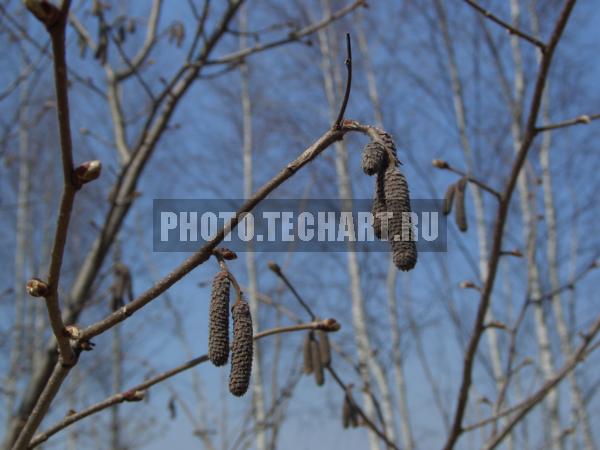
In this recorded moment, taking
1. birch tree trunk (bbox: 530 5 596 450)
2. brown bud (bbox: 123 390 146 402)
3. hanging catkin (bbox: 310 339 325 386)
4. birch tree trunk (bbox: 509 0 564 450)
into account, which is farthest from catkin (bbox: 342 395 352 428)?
birch tree trunk (bbox: 530 5 596 450)

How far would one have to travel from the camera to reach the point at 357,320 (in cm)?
725

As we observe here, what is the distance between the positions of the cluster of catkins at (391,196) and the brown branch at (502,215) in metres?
0.85

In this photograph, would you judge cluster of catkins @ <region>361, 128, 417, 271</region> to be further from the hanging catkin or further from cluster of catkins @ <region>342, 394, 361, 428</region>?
cluster of catkins @ <region>342, 394, 361, 428</region>

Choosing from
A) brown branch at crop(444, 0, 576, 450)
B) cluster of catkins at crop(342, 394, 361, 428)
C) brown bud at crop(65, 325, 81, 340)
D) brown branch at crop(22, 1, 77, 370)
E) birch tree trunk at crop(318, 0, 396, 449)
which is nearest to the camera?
brown branch at crop(22, 1, 77, 370)

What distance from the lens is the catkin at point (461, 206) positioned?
6.26ft

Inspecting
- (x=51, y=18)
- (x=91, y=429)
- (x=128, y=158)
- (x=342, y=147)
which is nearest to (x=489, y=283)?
(x=51, y=18)

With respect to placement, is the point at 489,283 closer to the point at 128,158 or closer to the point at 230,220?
the point at 230,220

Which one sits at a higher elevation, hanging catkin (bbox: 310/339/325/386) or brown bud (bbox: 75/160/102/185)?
brown bud (bbox: 75/160/102/185)

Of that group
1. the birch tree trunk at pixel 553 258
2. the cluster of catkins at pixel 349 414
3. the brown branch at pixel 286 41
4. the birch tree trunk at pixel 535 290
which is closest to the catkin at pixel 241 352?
the cluster of catkins at pixel 349 414

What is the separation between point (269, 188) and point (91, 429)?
13.2 meters

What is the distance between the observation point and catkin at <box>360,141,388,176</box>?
2.98 feet

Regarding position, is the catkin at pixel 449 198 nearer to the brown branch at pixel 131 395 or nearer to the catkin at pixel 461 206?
the catkin at pixel 461 206

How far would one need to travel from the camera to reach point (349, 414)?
2311mm

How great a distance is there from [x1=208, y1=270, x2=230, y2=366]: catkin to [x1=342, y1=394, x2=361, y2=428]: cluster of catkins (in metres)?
1.29
